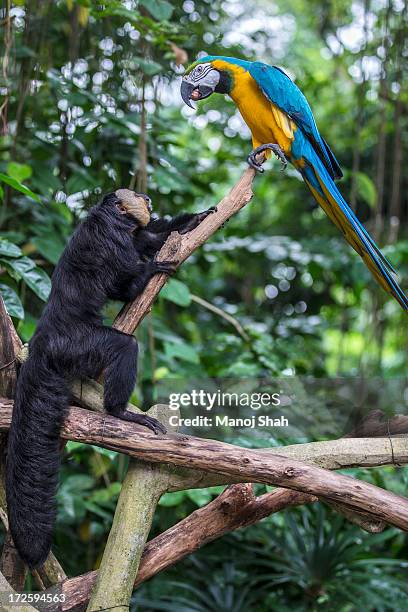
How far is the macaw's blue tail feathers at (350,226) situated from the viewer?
223cm

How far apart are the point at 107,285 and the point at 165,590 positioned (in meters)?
2.12

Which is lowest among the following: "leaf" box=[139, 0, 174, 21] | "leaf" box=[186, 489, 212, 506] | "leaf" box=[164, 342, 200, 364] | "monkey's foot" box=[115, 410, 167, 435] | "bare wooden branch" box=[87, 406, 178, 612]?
"bare wooden branch" box=[87, 406, 178, 612]

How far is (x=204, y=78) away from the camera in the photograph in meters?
2.47

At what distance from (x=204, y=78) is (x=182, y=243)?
0.64 m

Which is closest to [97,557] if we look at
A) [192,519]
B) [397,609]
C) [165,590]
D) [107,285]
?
[165,590]

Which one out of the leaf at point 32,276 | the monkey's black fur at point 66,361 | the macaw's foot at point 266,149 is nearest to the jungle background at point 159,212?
the leaf at point 32,276

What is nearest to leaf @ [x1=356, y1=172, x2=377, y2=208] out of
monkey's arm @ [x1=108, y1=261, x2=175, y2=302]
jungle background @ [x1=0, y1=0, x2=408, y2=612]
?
jungle background @ [x1=0, y1=0, x2=408, y2=612]

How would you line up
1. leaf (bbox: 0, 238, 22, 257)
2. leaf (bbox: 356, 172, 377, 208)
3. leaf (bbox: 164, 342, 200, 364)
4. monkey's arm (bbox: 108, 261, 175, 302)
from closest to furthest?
monkey's arm (bbox: 108, 261, 175, 302)
leaf (bbox: 0, 238, 22, 257)
leaf (bbox: 164, 342, 200, 364)
leaf (bbox: 356, 172, 377, 208)

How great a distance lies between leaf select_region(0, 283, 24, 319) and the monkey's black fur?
0.36 metres

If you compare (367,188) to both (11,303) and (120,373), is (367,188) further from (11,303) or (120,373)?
(120,373)

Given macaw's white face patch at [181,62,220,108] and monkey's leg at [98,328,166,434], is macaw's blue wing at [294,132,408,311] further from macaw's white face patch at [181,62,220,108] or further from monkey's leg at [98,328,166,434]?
monkey's leg at [98,328,166,434]

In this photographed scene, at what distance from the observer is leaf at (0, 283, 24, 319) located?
2.59 m

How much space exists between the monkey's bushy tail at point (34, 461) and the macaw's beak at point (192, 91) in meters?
1.03

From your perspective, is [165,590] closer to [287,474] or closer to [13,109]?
[287,474]
